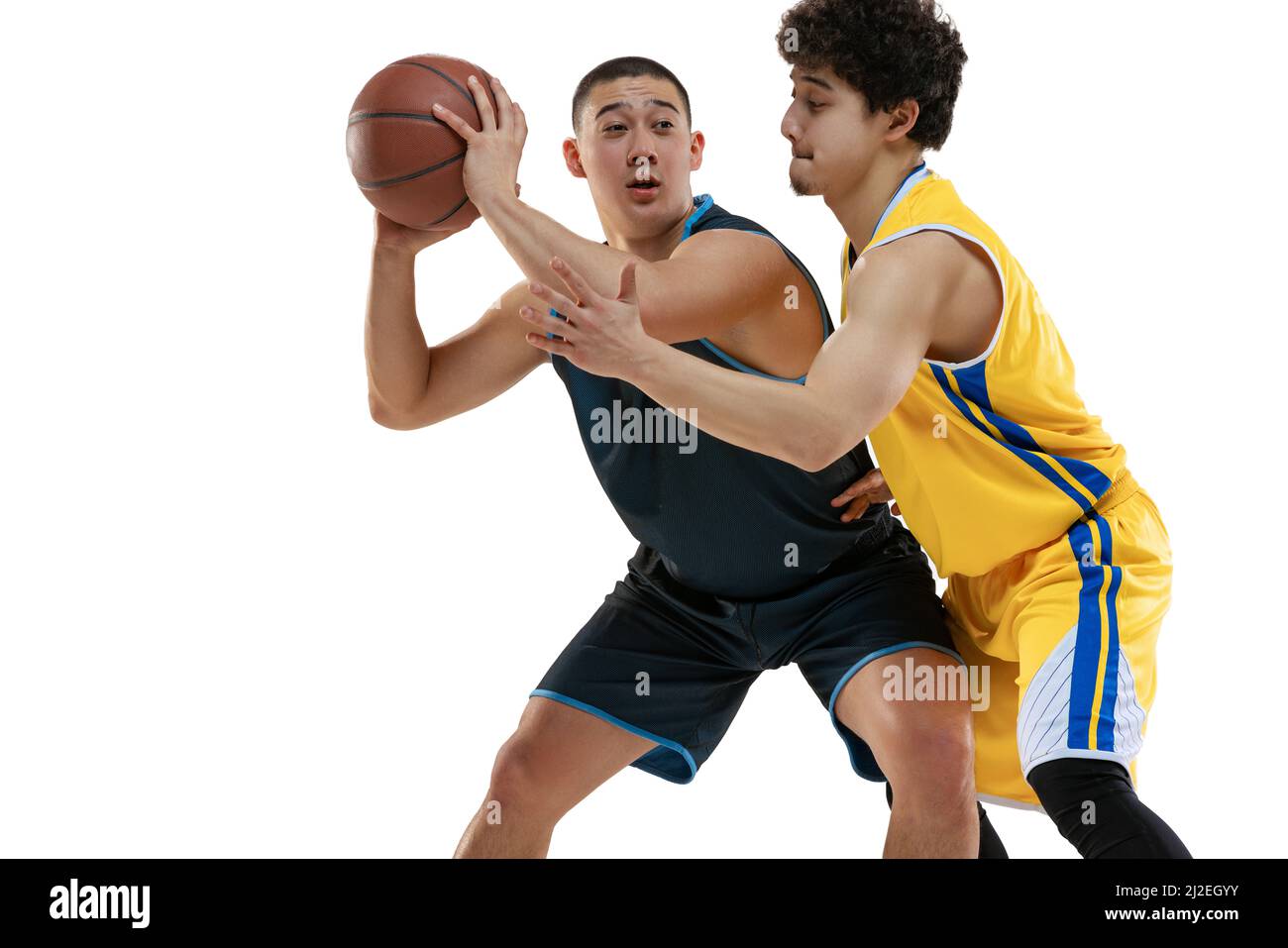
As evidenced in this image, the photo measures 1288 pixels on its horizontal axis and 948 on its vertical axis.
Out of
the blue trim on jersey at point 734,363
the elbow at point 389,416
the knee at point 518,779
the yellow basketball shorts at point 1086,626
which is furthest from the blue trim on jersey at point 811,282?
the knee at point 518,779

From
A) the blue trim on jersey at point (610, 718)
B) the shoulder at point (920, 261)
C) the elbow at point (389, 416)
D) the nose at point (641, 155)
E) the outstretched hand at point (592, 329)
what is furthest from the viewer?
the elbow at point (389, 416)

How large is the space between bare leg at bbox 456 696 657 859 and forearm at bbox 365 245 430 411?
2.76ft

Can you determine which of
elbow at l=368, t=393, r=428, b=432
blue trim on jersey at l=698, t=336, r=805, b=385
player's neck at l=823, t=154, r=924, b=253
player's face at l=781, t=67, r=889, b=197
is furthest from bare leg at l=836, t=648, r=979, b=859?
elbow at l=368, t=393, r=428, b=432

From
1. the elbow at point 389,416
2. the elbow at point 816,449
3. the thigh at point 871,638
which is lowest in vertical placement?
the thigh at point 871,638

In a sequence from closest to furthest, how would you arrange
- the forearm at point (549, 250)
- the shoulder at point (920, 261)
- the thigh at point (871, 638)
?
the shoulder at point (920, 261)
the forearm at point (549, 250)
the thigh at point (871, 638)

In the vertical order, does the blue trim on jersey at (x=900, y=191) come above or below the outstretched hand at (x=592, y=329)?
above

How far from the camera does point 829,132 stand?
10.1 ft

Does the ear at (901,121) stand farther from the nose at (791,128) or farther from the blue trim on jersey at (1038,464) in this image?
the blue trim on jersey at (1038,464)

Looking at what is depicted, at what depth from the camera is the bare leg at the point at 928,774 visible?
10.4ft

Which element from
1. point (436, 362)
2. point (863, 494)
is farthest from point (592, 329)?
point (436, 362)

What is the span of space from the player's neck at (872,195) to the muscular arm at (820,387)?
421 mm

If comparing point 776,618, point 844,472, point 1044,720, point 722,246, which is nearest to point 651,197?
point 722,246

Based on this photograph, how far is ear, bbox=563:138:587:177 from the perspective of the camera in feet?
12.0
